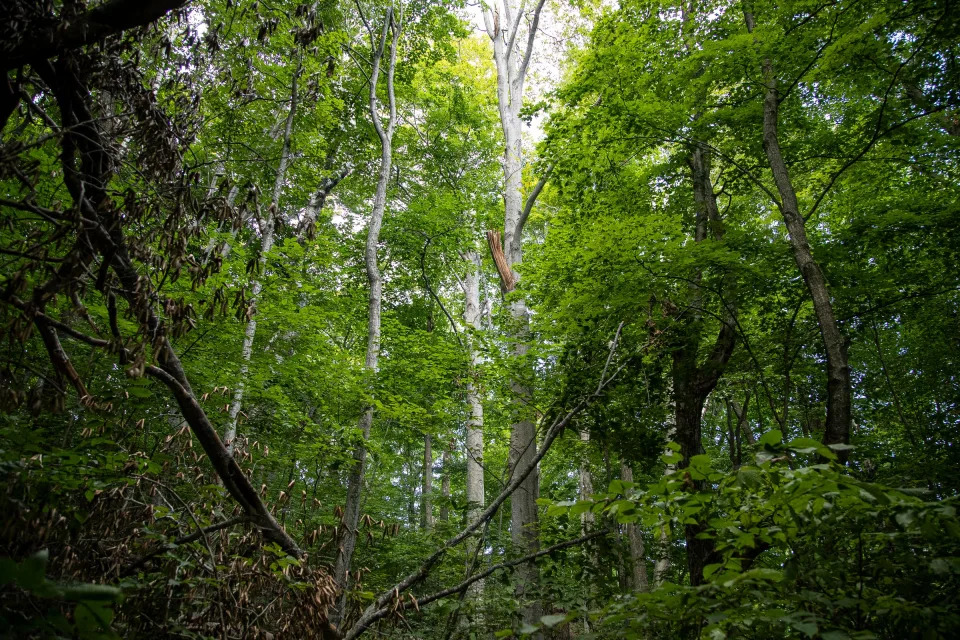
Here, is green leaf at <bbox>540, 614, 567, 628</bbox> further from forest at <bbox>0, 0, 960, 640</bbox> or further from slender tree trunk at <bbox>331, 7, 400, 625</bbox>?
slender tree trunk at <bbox>331, 7, 400, 625</bbox>

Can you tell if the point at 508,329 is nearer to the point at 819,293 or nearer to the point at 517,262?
the point at 517,262

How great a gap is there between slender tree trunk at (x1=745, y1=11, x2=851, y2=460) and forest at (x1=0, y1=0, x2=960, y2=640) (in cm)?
3

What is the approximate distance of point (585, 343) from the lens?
5.07m

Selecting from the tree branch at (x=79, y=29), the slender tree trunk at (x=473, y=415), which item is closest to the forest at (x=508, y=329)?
the tree branch at (x=79, y=29)

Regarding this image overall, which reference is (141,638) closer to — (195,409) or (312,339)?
(195,409)

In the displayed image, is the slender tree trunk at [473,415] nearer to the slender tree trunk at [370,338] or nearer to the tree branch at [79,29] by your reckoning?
the slender tree trunk at [370,338]

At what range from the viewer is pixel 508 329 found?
750cm

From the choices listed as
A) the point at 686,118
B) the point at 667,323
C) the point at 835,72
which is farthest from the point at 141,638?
the point at 835,72

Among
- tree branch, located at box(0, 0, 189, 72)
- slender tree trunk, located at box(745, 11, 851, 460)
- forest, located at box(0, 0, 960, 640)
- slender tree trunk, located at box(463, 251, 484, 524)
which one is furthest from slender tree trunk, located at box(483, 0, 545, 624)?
tree branch, located at box(0, 0, 189, 72)

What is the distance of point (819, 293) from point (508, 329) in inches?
164

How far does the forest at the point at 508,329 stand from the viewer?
2.15 metres

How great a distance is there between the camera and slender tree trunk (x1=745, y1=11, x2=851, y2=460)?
4.07 meters

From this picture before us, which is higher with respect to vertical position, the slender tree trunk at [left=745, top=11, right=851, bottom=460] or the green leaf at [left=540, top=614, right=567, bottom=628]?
the slender tree trunk at [left=745, top=11, right=851, bottom=460]

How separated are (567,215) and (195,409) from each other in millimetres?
6416
